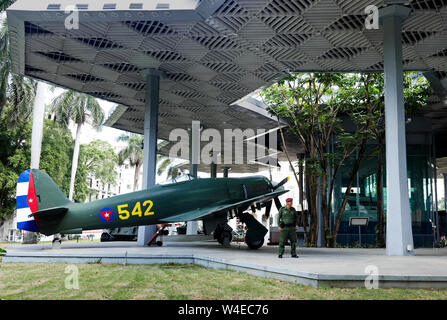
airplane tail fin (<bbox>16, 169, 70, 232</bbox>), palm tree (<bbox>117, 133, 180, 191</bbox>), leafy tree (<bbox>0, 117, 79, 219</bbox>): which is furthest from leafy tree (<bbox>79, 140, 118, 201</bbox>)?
airplane tail fin (<bbox>16, 169, 70, 232</bbox>)

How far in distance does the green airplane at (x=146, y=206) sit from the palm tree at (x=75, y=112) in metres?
25.3

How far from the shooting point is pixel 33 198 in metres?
12.7

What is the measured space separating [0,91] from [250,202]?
2218 cm

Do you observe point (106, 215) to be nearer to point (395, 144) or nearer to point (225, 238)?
point (225, 238)

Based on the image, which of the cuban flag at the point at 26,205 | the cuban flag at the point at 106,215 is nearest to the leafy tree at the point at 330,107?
the cuban flag at the point at 106,215

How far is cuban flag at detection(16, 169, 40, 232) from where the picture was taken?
492 inches

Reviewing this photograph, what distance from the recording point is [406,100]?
18.9 metres

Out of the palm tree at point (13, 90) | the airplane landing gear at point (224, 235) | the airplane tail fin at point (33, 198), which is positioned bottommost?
the airplane landing gear at point (224, 235)

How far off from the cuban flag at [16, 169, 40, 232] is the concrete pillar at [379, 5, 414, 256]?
11.3 m

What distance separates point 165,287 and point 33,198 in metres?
8.15

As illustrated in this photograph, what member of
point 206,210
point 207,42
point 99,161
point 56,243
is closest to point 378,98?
point 207,42

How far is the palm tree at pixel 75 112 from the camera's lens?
38031 millimetres

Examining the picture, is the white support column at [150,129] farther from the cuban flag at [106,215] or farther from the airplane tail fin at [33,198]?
the airplane tail fin at [33,198]
